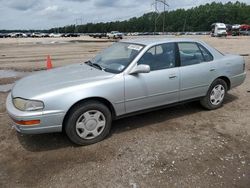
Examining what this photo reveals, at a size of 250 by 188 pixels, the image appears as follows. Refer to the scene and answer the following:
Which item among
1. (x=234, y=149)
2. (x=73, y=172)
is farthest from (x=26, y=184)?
(x=234, y=149)

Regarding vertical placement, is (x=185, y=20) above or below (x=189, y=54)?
above

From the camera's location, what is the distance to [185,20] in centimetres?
12888

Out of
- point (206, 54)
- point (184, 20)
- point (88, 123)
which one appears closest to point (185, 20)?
point (184, 20)

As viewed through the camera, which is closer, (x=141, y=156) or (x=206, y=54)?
(x=141, y=156)

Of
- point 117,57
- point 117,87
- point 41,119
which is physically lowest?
point 41,119

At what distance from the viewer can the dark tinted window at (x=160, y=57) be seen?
4455 mm

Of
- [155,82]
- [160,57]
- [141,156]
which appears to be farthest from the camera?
[160,57]

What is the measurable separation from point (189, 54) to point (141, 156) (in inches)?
93.7

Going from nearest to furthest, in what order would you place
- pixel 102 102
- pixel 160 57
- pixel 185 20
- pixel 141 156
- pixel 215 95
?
pixel 141 156 → pixel 102 102 → pixel 160 57 → pixel 215 95 → pixel 185 20

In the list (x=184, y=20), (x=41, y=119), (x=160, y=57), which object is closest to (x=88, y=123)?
(x=41, y=119)

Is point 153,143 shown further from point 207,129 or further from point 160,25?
point 160,25

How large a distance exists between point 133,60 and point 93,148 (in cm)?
160

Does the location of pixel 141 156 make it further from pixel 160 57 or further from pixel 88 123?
pixel 160 57

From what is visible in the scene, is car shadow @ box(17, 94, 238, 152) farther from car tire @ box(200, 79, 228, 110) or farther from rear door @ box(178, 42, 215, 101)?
rear door @ box(178, 42, 215, 101)
